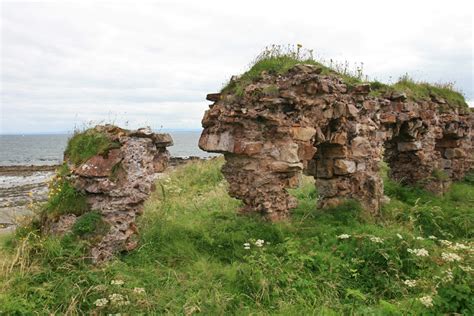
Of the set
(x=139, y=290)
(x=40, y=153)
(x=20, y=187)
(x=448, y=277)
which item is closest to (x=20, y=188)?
(x=20, y=187)

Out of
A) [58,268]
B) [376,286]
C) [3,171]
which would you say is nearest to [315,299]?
[376,286]

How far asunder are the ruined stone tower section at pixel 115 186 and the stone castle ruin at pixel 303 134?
164cm

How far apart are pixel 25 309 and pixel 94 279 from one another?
0.85 meters

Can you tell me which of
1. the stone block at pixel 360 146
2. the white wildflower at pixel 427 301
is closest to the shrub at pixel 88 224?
the white wildflower at pixel 427 301

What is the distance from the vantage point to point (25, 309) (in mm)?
4539

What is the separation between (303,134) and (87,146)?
3.88 metres

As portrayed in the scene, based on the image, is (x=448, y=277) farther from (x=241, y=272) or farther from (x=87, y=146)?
(x=87, y=146)

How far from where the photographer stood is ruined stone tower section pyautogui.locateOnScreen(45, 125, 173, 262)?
19.3ft

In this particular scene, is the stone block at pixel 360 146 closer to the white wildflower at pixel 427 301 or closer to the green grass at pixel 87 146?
the white wildflower at pixel 427 301

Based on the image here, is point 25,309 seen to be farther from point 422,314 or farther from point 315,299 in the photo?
point 422,314

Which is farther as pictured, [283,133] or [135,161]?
[283,133]

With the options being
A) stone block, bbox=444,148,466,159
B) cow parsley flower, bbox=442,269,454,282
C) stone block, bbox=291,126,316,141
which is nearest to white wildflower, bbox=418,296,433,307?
cow parsley flower, bbox=442,269,454,282

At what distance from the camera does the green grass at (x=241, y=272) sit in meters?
4.74

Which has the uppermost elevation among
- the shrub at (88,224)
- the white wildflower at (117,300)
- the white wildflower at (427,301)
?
the shrub at (88,224)
